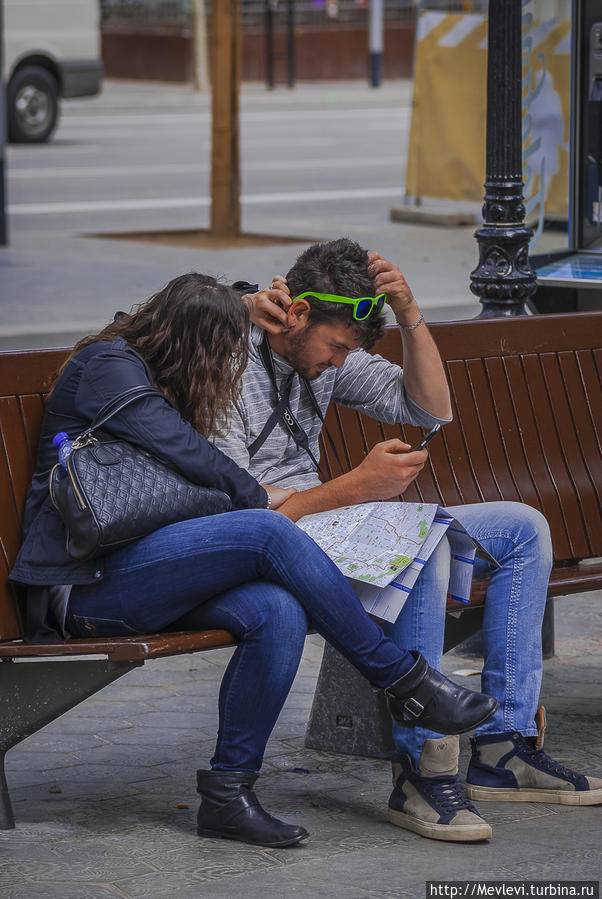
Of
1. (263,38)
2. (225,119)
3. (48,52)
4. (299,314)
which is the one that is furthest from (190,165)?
(263,38)

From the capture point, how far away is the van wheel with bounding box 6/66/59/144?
2078 centimetres

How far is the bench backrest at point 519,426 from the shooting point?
15.1 ft

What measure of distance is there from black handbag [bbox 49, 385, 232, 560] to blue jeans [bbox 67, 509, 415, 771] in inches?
2.4

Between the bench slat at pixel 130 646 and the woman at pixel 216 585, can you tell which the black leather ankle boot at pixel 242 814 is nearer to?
the woman at pixel 216 585

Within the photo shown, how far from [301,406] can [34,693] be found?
986 mm

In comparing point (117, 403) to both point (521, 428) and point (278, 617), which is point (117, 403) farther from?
point (521, 428)

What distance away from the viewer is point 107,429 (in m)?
3.55

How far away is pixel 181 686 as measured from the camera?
484 centimetres

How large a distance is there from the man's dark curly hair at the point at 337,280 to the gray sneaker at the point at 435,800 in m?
1.00

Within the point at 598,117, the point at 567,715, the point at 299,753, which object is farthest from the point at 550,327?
the point at 598,117

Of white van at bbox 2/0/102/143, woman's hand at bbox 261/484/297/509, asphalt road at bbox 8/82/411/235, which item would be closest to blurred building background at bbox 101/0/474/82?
asphalt road at bbox 8/82/411/235

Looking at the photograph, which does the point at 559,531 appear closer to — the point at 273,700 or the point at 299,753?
the point at 299,753

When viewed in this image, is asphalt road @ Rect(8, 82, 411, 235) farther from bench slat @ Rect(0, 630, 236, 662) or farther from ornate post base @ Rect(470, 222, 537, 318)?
bench slat @ Rect(0, 630, 236, 662)

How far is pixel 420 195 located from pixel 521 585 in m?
11.7
